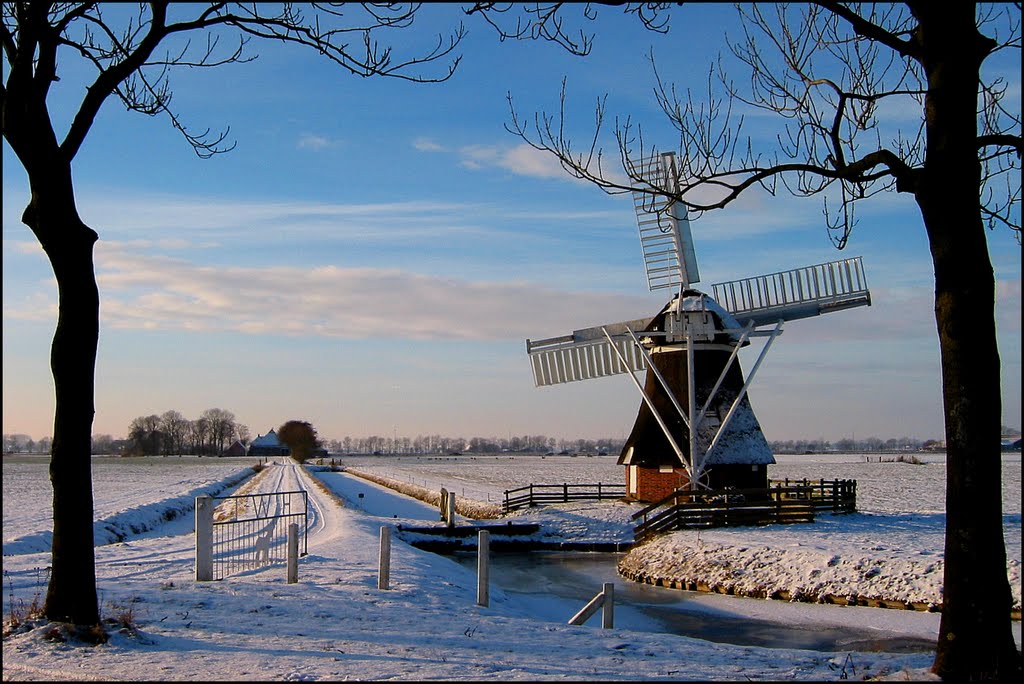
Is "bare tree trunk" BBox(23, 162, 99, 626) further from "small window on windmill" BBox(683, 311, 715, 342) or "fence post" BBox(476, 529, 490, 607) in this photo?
"small window on windmill" BBox(683, 311, 715, 342)

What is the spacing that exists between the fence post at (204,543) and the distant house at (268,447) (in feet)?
561

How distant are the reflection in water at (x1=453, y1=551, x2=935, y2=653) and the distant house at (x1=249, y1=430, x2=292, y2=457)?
15951 centimetres

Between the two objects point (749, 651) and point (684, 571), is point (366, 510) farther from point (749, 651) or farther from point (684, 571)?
point (749, 651)

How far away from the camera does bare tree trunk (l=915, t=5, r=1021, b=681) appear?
700 cm

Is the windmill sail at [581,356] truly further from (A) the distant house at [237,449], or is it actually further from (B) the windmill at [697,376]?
(A) the distant house at [237,449]

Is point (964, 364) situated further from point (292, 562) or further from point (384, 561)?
point (292, 562)

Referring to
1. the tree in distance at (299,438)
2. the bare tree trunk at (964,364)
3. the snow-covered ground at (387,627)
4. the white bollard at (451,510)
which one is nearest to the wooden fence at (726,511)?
the snow-covered ground at (387,627)

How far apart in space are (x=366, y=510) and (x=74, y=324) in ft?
99.0

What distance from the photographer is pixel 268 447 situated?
181m

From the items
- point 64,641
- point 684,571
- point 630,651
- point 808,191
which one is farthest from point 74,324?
point 684,571

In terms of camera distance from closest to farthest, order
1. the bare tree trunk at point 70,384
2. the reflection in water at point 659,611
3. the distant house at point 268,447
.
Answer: the bare tree trunk at point 70,384 → the reflection in water at point 659,611 → the distant house at point 268,447

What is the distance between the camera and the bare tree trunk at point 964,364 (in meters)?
7.00

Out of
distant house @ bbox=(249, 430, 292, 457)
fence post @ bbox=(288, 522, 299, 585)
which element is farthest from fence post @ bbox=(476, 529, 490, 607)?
distant house @ bbox=(249, 430, 292, 457)

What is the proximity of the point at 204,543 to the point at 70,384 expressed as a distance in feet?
14.2
